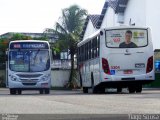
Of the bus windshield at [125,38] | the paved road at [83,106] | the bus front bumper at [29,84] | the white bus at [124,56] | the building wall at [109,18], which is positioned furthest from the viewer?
Result: the building wall at [109,18]

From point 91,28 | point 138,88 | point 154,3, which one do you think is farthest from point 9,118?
point 91,28

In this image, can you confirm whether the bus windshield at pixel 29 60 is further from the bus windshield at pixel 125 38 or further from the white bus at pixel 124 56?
the bus windshield at pixel 125 38

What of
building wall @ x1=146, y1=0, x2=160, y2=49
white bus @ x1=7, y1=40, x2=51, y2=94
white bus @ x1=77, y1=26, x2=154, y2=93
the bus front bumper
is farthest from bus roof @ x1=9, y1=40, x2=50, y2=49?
building wall @ x1=146, y1=0, x2=160, y2=49

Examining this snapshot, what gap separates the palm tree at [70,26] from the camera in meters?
50.9

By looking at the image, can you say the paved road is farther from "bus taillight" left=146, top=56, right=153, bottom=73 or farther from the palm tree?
the palm tree

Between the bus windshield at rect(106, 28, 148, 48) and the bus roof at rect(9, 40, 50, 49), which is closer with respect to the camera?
the bus windshield at rect(106, 28, 148, 48)

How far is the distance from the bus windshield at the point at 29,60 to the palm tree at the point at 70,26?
24572 millimetres

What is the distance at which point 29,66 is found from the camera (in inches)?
1024

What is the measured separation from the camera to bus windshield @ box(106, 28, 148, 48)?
23312 millimetres

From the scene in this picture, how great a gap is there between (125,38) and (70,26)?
95.4 feet

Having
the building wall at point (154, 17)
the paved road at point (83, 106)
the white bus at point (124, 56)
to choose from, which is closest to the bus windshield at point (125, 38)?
the white bus at point (124, 56)

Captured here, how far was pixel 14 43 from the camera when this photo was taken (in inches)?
1034

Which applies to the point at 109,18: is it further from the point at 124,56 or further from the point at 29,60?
the point at 124,56

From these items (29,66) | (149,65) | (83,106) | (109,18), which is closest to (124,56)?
(149,65)
